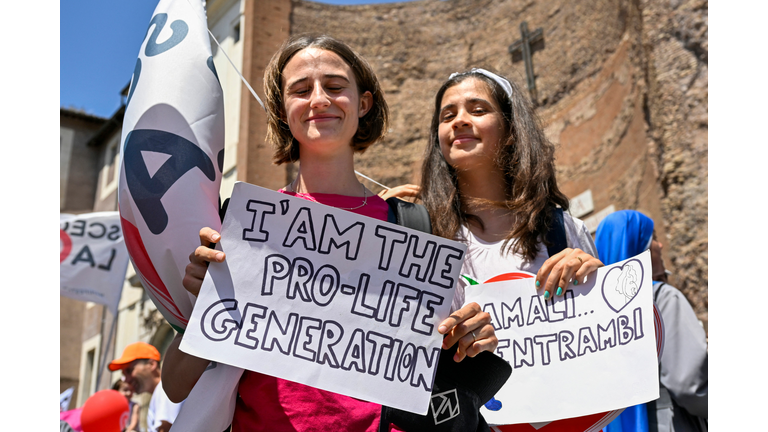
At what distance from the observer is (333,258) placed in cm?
144

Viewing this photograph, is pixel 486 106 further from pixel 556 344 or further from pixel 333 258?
pixel 333 258

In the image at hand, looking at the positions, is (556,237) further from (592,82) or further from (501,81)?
(592,82)

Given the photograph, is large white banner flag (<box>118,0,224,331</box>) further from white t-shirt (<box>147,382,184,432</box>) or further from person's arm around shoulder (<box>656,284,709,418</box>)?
white t-shirt (<box>147,382,184,432</box>)

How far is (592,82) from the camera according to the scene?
9.29m

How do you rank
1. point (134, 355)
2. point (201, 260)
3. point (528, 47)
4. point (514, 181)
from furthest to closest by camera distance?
1. point (528, 47)
2. point (134, 355)
3. point (514, 181)
4. point (201, 260)

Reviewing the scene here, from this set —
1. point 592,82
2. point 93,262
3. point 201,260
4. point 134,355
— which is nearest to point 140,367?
point 134,355

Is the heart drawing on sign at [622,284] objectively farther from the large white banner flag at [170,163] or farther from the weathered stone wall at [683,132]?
the weathered stone wall at [683,132]

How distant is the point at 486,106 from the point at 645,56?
5.98 m

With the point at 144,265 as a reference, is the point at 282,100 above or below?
above

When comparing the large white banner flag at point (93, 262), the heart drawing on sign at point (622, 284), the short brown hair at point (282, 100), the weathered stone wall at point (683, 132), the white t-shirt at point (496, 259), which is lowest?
the heart drawing on sign at point (622, 284)

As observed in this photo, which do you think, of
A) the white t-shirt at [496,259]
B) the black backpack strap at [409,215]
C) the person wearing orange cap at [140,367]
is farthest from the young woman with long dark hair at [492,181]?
the person wearing orange cap at [140,367]

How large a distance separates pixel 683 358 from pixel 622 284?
100 centimetres

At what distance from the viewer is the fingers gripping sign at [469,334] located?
4.71ft

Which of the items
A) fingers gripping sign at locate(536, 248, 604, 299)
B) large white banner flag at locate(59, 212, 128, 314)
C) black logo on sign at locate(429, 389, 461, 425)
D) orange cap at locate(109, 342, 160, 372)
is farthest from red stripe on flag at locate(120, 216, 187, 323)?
large white banner flag at locate(59, 212, 128, 314)
